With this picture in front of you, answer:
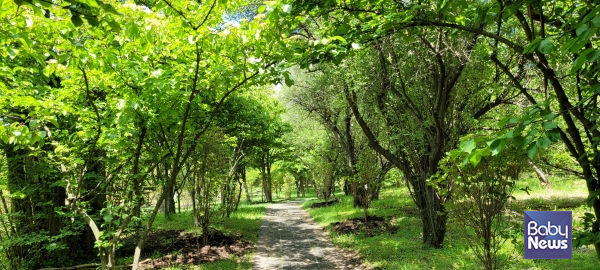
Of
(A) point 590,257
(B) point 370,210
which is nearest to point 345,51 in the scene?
(A) point 590,257

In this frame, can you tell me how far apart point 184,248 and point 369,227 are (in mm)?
5454

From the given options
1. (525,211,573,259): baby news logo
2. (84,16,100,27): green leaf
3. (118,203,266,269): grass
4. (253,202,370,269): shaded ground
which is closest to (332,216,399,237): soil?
(253,202,370,269): shaded ground

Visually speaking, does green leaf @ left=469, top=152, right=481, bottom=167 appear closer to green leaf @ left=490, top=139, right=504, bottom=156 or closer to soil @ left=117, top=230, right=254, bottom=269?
green leaf @ left=490, top=139, right=504, bottom=156

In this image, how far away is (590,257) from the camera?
578 centimetres

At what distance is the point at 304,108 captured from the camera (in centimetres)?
1452

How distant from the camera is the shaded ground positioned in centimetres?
718

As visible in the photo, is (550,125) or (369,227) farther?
(369,227)

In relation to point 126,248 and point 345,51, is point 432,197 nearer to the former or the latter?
point 345,51

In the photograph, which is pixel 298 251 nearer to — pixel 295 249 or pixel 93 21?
pixel 295 249

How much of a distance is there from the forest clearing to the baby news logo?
0.09 feet

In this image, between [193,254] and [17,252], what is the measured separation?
352 centimetres

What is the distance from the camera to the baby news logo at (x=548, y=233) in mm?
3861

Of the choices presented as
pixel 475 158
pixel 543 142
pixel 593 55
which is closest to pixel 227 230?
pixel 475 158

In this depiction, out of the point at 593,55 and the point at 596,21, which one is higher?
the point at 596,21
